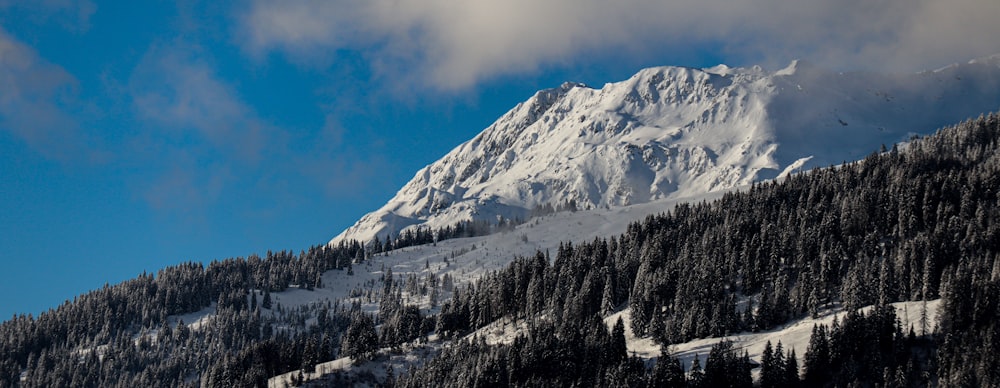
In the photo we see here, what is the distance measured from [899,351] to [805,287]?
3451cm

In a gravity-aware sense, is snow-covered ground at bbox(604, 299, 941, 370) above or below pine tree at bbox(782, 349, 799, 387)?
above

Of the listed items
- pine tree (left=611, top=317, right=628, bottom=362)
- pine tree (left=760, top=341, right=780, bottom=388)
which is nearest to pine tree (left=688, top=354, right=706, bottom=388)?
pine tree (left=760, top=341, right=780, bottom=388)

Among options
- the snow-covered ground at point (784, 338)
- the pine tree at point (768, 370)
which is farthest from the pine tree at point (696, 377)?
the pine tree at point (768, 370)

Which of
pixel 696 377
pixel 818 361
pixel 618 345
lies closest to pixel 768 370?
pixel 818 361

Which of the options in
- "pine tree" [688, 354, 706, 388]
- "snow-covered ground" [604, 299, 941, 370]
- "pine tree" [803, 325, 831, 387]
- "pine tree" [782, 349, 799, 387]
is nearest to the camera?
"pine tree" [782, 349, 799, 387]

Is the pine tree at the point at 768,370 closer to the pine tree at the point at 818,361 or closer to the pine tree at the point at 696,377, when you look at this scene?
the pine tree at the point at 818,361

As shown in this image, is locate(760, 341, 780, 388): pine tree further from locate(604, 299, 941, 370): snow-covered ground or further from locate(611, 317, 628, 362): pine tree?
locate(611, 317, 628, 362): pine tree

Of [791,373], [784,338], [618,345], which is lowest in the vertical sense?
[791,373]

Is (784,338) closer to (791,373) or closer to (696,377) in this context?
(791,373)

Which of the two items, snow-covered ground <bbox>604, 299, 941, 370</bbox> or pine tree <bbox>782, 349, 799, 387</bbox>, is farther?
snow-covered ground <bbox>604, 299, 941, 370</bbox>

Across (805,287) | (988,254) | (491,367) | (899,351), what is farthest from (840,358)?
(491,367)

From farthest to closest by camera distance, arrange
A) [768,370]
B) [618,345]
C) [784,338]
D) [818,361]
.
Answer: [618,345], [784,338], [818,361], [768,370]

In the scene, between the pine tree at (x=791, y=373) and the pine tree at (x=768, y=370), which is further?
the pine tree at (x=768, y=370)

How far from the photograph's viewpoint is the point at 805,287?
189 m
